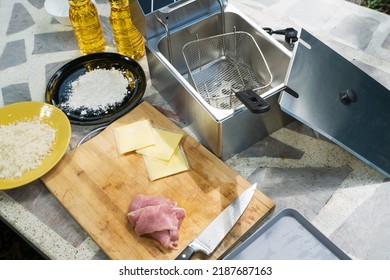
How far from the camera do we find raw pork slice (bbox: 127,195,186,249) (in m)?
0.83

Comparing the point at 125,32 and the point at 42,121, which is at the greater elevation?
the point at 125,32

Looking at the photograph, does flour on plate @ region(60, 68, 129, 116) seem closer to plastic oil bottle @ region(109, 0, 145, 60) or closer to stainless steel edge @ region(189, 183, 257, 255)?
plastic oil bottle @ region(109, 0, 145, 60)

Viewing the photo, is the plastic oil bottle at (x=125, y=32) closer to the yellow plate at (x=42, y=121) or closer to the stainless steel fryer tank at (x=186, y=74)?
the stainless steel fryer tank at (x=186, y=74)

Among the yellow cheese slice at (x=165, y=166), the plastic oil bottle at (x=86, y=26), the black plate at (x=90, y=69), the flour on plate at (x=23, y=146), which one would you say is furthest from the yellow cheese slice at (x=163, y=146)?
the plastic oil bottle at (x=86, y=26)

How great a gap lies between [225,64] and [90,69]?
1.31 ft

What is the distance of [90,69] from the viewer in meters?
1.21

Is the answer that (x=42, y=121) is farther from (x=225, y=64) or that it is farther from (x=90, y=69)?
(x=225, y=64)

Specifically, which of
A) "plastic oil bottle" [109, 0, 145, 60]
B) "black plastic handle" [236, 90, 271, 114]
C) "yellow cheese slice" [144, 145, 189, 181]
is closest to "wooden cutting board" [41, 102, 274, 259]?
"yellow cheese slice" [144, 145, 189, 181]

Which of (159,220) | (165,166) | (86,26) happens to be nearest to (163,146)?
(165,166)

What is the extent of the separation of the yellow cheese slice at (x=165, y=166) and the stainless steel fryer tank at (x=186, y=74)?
9 cm

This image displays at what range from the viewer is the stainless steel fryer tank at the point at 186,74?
37.2 inches
